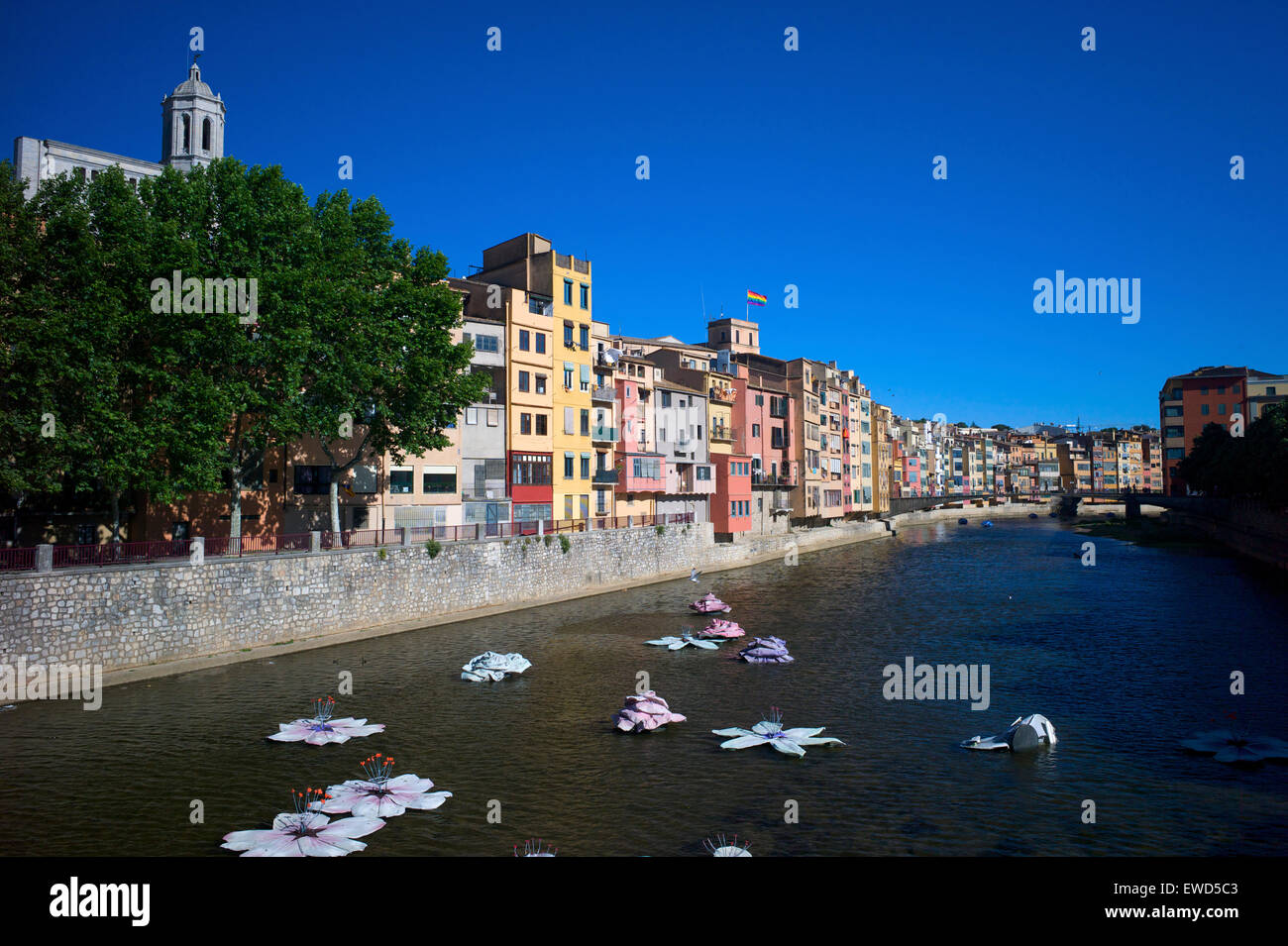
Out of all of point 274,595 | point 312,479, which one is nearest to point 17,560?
point 274,595

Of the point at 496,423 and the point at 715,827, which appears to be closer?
the point at 715,827

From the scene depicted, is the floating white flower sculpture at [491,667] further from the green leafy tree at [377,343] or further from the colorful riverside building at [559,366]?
the colorful riverside building at [559,366]

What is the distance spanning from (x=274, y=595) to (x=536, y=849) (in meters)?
23.1

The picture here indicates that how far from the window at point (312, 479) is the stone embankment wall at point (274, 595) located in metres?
7.73

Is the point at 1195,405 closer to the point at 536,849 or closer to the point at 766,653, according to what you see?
the point at 766,653

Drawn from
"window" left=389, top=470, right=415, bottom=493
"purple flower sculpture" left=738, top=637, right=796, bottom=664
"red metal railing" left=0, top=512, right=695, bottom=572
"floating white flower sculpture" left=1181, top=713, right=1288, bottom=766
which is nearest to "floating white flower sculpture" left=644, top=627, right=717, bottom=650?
"purple flower sculpture" left=738, top=637, right=796, bottom=664

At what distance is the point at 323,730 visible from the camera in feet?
75.8

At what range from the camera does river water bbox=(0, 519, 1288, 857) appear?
661 inches

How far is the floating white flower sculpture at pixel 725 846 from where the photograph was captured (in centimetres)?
1491

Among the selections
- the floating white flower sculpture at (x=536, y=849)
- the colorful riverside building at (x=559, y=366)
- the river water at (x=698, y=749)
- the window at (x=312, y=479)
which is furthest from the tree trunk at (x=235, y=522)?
the floating white flower sculpture at (x=536, y=849)
